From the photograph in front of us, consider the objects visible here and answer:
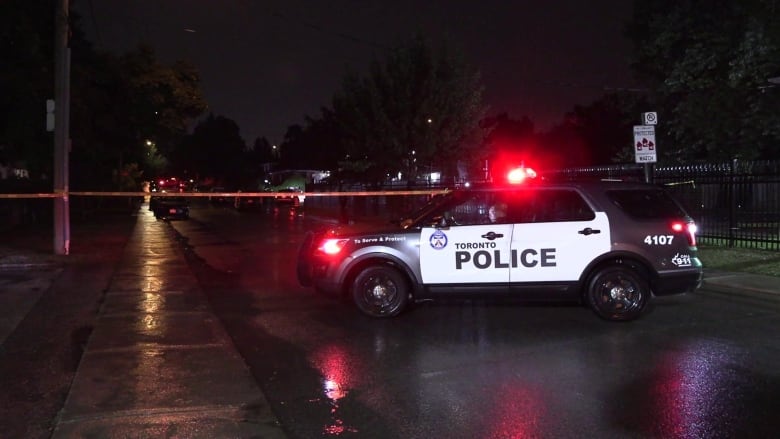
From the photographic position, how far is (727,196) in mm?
16750

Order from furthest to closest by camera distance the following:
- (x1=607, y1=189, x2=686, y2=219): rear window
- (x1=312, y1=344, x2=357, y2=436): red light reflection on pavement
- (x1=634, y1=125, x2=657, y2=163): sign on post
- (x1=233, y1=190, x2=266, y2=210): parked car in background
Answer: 1. (x1=233, y1=190, x2=266, y2=210): parked car in background
2. (x1=634, y1=125, x2=657, y2=163): sign on post
3. (x1=607, y1=189, x2=686, y2=219): rear window
4. (x1=312, y1=344, x2=357, y2=436): red light reflection on pavement

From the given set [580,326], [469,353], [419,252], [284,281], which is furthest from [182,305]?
[580,326]

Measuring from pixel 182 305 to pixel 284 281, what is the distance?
2.47 metres

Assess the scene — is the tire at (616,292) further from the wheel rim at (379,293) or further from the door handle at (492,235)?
the wheel rim at (379,293)

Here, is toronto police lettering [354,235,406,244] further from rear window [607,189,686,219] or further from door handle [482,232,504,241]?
rear window [607,189,686,219]

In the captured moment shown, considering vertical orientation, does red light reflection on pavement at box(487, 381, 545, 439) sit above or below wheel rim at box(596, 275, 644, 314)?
below

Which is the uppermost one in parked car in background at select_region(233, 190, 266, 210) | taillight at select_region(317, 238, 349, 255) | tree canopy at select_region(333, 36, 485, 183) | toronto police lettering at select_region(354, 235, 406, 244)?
tree canopy at select_region(333, 36, 485, 183)

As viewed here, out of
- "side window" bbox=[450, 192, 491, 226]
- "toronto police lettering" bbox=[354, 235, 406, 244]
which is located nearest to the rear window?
"side window" bbox=[450, 192, 491, 226]

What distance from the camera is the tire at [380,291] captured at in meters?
8.20

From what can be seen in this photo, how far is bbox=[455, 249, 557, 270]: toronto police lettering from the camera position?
794 cm

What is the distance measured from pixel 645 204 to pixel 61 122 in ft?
40.8

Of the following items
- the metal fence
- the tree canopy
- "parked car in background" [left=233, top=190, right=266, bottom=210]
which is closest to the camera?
the metal fence

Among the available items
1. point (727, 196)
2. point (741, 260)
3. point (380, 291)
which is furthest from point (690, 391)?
point (727, 196)

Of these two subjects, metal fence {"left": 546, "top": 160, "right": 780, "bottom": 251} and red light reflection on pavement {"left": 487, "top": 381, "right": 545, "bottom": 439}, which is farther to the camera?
metal fence {"left": 546, "top": 160, "right": 780, "bottom": 251}
